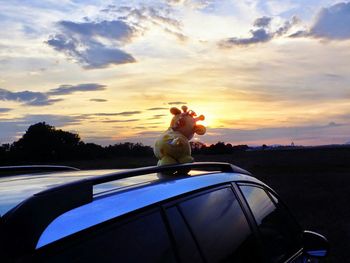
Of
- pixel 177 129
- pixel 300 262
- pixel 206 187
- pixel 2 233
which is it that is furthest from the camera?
pixel 177 129

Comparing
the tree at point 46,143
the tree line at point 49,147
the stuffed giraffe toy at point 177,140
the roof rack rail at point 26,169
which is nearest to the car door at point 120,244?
the roof rack rail at point 26,169

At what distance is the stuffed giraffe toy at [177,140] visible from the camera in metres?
4.65

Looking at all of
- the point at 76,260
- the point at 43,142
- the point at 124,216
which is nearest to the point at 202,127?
the point at 124,216

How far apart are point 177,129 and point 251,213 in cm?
174

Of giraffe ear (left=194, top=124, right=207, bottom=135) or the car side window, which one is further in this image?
giraffe ear (left=194, top=124, right=207, bottom=135)

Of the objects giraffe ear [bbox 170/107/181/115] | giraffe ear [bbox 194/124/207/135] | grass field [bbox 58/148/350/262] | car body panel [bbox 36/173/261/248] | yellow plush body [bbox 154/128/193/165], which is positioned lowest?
grass field [bbox 58/148/350/262]

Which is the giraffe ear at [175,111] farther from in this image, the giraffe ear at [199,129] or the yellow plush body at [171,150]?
the yellow plush body at [171,150]

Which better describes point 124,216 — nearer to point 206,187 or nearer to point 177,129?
point 206,187

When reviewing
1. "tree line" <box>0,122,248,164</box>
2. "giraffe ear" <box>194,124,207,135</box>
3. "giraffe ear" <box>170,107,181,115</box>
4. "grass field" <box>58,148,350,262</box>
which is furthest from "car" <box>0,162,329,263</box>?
"tree line" <box>0,122,248,164</box>

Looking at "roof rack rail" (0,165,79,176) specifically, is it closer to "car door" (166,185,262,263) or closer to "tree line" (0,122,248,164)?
"car door" (166,185,262,263)

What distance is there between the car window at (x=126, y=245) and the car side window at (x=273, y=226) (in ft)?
3.93

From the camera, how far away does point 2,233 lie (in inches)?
68.5

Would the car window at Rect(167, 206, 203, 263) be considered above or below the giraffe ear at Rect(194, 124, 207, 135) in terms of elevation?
below

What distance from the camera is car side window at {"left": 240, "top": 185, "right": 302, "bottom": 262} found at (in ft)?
11.4
